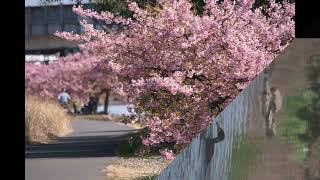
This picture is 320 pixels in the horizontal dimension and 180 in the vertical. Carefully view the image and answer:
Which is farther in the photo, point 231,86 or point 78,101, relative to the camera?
point 78,101

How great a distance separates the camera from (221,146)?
6480 mm

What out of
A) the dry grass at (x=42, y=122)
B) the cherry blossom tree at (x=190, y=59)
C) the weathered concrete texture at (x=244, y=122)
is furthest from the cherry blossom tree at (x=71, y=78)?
the weathered concrete texture at (x=244, y=122)

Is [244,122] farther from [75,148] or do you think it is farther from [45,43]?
[45,43]

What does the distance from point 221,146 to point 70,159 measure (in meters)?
9.05

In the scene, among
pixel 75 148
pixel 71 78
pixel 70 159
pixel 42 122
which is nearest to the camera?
pixel 70 159

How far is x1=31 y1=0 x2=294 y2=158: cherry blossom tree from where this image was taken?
323 inches

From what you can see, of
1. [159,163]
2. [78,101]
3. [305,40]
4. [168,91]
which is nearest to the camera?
[305,40]

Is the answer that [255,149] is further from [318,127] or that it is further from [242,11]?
[242,11]

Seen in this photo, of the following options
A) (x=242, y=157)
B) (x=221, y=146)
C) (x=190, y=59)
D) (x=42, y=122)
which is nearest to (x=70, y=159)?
(x=42, y=122)

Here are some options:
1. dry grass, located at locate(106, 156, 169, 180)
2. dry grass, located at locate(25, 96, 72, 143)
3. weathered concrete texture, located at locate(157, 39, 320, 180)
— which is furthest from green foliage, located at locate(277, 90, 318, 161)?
dry grass, located at locate(25, 96, 72, 143)

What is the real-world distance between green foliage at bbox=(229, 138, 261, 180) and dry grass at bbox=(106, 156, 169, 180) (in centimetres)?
481
